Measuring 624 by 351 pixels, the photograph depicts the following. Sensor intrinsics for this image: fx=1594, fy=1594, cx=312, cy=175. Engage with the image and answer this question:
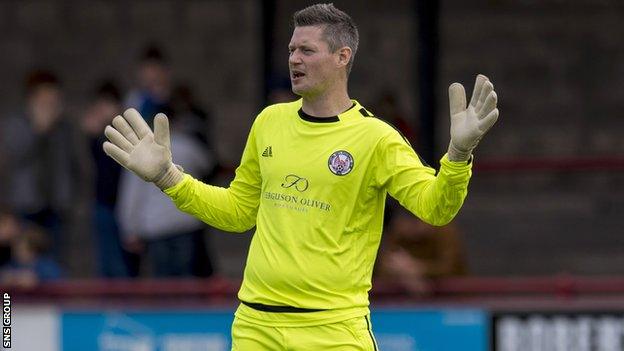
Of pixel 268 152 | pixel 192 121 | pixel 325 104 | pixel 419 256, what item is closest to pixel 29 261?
pixel 192 121

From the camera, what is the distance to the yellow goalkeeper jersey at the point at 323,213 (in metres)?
5.62

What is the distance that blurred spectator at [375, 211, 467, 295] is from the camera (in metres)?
9.03

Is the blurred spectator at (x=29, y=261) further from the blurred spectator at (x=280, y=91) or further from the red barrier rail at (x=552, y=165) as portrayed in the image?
the red barrier rail at (x=552, y=165)

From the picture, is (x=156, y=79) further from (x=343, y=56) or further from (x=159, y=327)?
(x=343, y=56)

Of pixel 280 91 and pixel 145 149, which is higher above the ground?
pixel 145 149

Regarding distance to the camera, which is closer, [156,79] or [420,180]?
[420,180]

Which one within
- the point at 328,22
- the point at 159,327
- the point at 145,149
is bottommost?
the point at 159,327

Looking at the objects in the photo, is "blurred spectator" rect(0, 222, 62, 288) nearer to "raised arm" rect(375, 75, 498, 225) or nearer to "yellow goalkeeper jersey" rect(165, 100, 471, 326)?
"yellow goalkeeper jersey" rect(165, 100, 471, 326)

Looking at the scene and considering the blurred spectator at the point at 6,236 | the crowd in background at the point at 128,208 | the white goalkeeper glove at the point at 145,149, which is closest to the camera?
the white goalkeeper glove at the point at 145,149

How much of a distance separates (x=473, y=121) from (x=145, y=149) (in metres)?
1.26

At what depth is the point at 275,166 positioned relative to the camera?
5711 millimetres

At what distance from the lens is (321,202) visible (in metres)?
5.62

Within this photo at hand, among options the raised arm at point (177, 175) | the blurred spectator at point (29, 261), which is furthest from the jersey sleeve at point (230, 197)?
the blurred spectator at point (29, 261)

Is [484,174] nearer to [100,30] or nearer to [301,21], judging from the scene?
[100,30]
